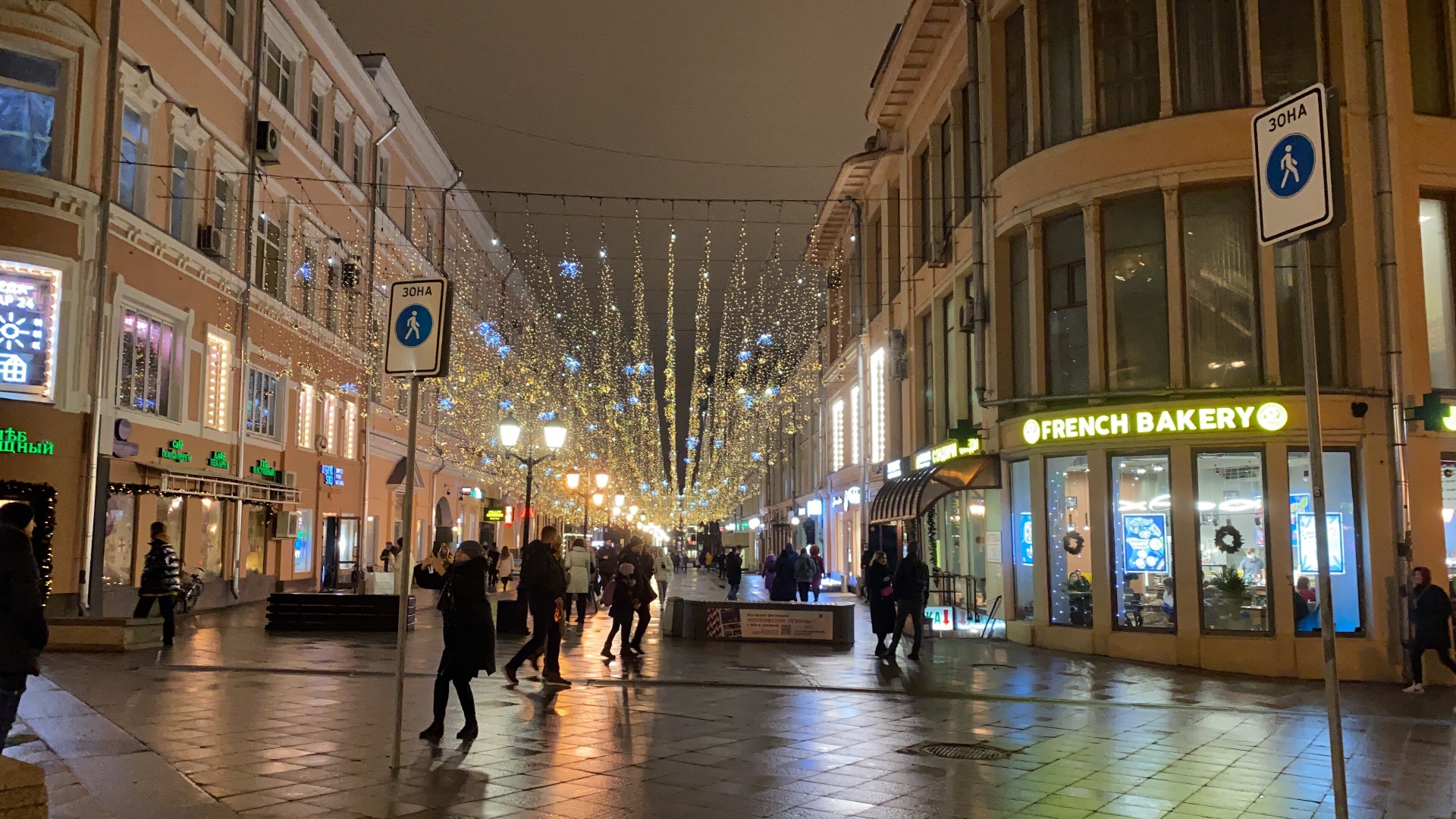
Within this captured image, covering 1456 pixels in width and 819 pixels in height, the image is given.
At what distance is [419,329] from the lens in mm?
8406

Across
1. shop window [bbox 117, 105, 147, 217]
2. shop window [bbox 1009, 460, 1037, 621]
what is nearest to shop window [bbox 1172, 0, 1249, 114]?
shop window [bbox 1009, 460, 1037, 621]

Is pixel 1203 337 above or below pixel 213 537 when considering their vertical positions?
above

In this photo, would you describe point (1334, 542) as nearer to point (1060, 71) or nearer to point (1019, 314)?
point (1019, 314)

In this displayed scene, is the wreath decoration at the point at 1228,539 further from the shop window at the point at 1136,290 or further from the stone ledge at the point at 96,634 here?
the stone ledge at the point at 96,634

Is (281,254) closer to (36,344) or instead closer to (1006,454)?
(36,344)

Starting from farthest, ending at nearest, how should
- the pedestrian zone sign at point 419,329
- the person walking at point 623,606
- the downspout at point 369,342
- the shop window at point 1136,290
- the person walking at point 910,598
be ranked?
1. the downspout at point 369,342
2. the shop window at point 1136,290
3. the person walking at point 910,598
4. the person walking at point 623,606
5. the pedestrian zone sign at point 419,329

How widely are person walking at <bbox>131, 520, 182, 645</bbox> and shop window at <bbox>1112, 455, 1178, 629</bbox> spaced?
1489 centimetres

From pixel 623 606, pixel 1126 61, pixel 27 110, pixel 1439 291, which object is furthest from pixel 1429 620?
pixel 27 110

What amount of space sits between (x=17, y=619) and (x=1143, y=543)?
16.0 metres

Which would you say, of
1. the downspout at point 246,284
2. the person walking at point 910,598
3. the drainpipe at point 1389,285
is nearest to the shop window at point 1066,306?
the person walking at point 910,598

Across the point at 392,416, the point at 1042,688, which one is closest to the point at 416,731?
the point at 1042,688

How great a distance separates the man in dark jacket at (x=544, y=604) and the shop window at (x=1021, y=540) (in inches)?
395

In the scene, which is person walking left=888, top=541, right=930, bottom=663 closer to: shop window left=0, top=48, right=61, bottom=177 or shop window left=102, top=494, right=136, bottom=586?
shop window left=102, top=494, right=136, bottom=586

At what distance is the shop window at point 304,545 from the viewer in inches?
1266
